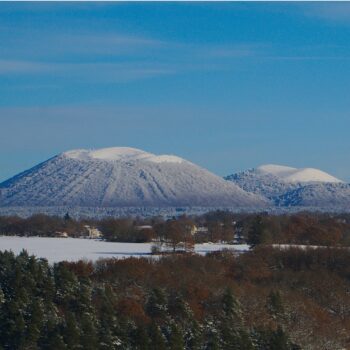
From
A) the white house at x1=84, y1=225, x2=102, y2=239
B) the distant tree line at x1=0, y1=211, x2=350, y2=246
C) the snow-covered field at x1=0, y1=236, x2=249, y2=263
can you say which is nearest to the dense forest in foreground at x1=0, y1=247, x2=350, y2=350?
the snow-covered field at x1=0, y1=236, x2=249, y2=263

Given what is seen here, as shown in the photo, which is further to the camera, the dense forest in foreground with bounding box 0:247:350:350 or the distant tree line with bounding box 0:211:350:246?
the distant tree line with bounding box 0:211:350:246

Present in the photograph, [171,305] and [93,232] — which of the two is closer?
[171,305]

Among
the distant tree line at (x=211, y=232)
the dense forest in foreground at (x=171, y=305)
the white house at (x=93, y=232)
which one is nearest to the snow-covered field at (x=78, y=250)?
the distant tree line at (x=211, y=232)

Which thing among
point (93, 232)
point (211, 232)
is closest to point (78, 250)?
point (211, 232)

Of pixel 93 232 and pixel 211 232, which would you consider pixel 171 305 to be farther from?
pixel 93 232

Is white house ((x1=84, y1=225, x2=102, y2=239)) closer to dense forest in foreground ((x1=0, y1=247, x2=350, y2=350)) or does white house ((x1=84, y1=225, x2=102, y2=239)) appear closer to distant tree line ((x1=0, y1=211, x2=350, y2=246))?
distant tree line ((x1=0, y1=211, x2=350, y2=246))

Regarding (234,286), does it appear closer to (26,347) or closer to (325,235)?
(26,347)

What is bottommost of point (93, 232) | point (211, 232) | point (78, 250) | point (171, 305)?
point (171, 305)

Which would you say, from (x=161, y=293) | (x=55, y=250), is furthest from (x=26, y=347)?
(x=55, y=250)

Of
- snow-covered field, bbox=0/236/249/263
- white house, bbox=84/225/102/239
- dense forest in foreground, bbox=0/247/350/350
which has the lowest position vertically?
dense forest in foreground, bbox=0/247/350/350

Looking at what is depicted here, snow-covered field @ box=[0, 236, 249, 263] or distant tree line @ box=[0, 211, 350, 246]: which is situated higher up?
distant tree line @ box=[0, 211, 350, 246]
